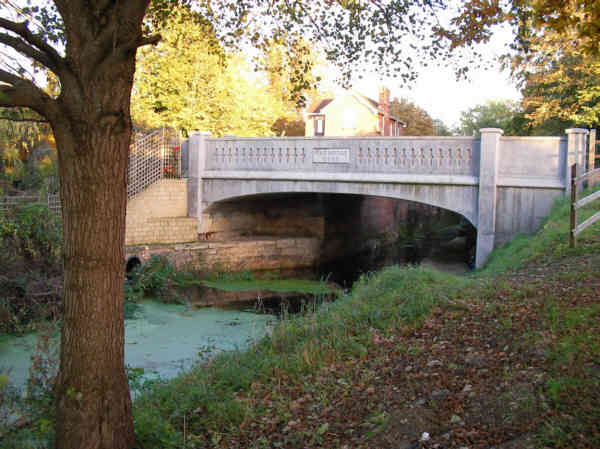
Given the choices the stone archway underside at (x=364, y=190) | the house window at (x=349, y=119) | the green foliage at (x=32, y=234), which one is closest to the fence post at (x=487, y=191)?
the stone archway underside at (x=364, y=190)

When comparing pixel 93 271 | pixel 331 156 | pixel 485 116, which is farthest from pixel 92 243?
pixel 485 116

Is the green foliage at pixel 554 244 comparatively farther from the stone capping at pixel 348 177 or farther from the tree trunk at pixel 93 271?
the tree trunk at pixel 93 271

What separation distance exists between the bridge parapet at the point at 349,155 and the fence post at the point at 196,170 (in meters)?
0.20

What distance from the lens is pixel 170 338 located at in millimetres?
9453

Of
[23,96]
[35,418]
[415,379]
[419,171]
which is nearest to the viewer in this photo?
[23,96]

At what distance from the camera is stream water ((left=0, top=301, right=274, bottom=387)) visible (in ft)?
24.9

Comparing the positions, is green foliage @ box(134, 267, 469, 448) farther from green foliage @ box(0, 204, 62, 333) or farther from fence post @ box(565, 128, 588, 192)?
fence post @ box(565, 128, 588, 192)

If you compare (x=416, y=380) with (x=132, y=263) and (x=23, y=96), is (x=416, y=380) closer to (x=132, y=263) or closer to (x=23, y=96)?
(x=23, y=96)

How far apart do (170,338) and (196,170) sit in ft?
27.4

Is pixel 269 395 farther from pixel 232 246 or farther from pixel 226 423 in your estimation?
pixel 232 246

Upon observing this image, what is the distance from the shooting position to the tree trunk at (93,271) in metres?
3.46

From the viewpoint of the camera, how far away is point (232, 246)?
1638cm

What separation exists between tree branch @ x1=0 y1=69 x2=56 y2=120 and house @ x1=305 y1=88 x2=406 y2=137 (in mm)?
34662

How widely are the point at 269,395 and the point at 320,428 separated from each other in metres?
0.92
